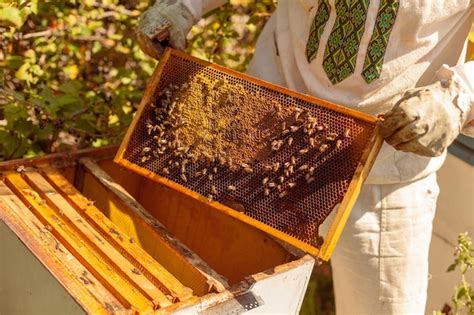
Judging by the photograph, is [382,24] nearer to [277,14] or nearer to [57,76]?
[277,14]

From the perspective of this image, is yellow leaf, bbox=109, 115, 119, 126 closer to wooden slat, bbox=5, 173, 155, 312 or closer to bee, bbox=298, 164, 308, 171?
wooden slat, bbox=5, 173, 155, 312

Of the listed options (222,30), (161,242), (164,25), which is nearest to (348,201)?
(161,242)

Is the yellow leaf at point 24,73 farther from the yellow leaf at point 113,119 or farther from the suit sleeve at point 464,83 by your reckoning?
the suit sleeve at point 464,83

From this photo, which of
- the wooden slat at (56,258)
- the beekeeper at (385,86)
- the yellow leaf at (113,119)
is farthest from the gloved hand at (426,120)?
the yellow leaf at (113,119)

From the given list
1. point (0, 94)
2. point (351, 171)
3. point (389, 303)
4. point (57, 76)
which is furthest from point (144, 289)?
point (57, 76)

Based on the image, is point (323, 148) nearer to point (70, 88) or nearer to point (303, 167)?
point (303, 167)

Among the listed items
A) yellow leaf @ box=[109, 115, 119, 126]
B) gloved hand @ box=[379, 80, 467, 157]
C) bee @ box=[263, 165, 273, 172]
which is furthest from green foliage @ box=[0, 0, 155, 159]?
gloved hand @ box=[379, 80, 467, 157]
